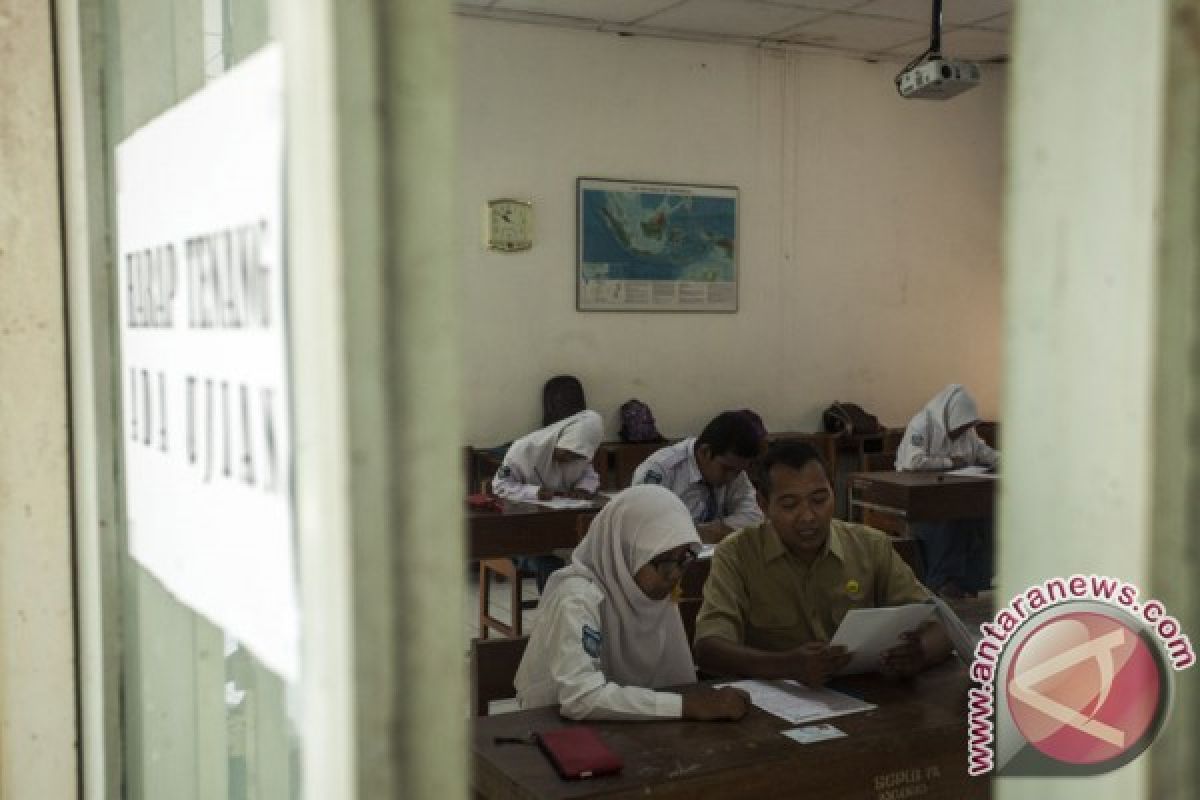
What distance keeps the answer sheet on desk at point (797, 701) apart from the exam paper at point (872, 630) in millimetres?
129

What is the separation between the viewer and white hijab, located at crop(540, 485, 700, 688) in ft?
9.26

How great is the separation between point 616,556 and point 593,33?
16.7 ft

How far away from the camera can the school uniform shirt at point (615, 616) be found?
263 cm

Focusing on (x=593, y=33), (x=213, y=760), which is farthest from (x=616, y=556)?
(x=593, y=33)

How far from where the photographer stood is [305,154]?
0.67 m

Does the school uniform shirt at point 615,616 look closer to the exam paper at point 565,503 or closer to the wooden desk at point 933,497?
the exam paper at point 565,503

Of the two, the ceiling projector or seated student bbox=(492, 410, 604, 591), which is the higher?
the ceiling projector

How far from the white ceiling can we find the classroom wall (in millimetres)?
112

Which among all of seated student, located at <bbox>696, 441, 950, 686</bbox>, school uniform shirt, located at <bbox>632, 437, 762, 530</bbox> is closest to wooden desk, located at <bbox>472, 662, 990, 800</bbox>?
seated student, located at <bbox>696, 441, 950, 686</bbox>

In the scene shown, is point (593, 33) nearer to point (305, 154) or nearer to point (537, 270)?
point (537, 270)

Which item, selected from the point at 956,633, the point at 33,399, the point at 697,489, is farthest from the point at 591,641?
the point at 697,489

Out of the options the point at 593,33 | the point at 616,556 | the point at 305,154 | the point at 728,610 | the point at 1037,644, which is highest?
the point at 593,33

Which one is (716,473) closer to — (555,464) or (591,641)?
(555,464)

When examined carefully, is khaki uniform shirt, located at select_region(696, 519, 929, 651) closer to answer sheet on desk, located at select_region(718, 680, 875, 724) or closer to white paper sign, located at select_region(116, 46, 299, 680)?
answer sheet on desk, located at select_region(718, 680, 875, 724)
